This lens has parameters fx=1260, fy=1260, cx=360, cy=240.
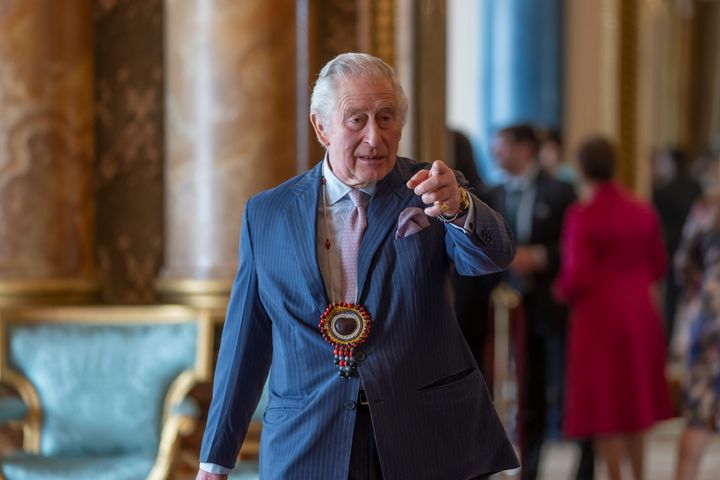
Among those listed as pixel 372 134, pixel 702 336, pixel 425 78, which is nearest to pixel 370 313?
pixel 372 134

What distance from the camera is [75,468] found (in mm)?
4301

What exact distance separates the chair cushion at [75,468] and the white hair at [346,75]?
1.96 m

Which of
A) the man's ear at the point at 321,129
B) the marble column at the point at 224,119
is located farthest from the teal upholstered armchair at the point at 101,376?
the man's ear at the point at 321,129

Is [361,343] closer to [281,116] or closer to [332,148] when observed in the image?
[332,148]

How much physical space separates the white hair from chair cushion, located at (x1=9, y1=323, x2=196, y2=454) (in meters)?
2.08

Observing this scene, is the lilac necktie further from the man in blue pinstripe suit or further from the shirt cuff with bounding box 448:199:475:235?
the shirt cuff with bounding box 448:199:475:235

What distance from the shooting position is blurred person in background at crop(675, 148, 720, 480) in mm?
5891

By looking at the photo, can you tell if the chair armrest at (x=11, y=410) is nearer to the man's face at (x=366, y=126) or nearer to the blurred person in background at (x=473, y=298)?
the blurred person in background at (x=473, y=298)

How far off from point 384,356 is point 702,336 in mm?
3599

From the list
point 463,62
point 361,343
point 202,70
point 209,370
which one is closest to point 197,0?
point 202,70

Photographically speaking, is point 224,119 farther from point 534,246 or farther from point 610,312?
point 610,312

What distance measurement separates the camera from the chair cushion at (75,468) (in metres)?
4.25

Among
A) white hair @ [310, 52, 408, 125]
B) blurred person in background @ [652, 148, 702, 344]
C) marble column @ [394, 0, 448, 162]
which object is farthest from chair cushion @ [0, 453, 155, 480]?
blurred person in background @ [652, 148, 702, 344]

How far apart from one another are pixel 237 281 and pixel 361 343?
0.39m
